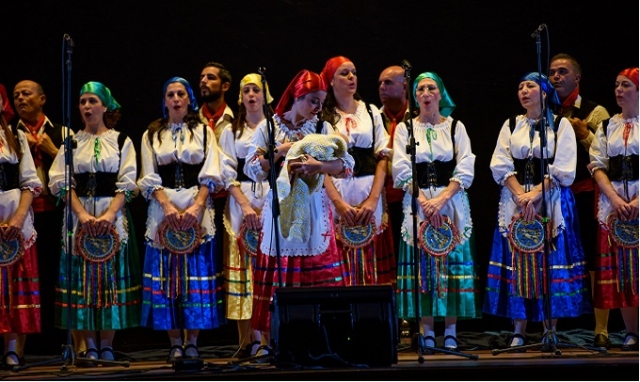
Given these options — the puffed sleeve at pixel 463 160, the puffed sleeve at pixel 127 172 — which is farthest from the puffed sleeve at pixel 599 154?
the puffed sleeve at pixel 127 172

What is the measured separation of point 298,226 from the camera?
5.61 m

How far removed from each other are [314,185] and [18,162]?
2.17 meters

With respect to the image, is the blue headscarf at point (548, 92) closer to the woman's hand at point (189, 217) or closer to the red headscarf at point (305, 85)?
the red headscarf at point (305, 85)

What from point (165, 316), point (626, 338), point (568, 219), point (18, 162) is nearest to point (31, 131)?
point (18, 162)

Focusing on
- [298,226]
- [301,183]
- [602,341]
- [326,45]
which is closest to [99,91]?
[326,45]

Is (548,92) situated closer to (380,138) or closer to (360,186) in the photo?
(380,138)

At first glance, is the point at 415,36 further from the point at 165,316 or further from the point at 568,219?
the point at 165,316

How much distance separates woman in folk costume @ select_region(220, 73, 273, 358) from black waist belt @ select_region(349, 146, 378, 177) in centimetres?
60

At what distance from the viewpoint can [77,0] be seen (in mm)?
7773

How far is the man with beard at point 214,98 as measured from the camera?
7.27 metres

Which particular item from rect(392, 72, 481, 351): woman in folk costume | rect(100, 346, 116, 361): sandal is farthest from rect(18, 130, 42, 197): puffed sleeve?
A: rect(392, 72, 481, 351): woman in folk costume

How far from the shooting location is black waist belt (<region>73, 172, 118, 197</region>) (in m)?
6.80

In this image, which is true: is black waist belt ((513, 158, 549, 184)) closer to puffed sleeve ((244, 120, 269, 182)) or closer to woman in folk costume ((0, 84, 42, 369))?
puffed sleeve ((244, 120, 269, 182))

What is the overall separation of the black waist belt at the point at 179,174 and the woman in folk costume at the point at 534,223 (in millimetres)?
1918
